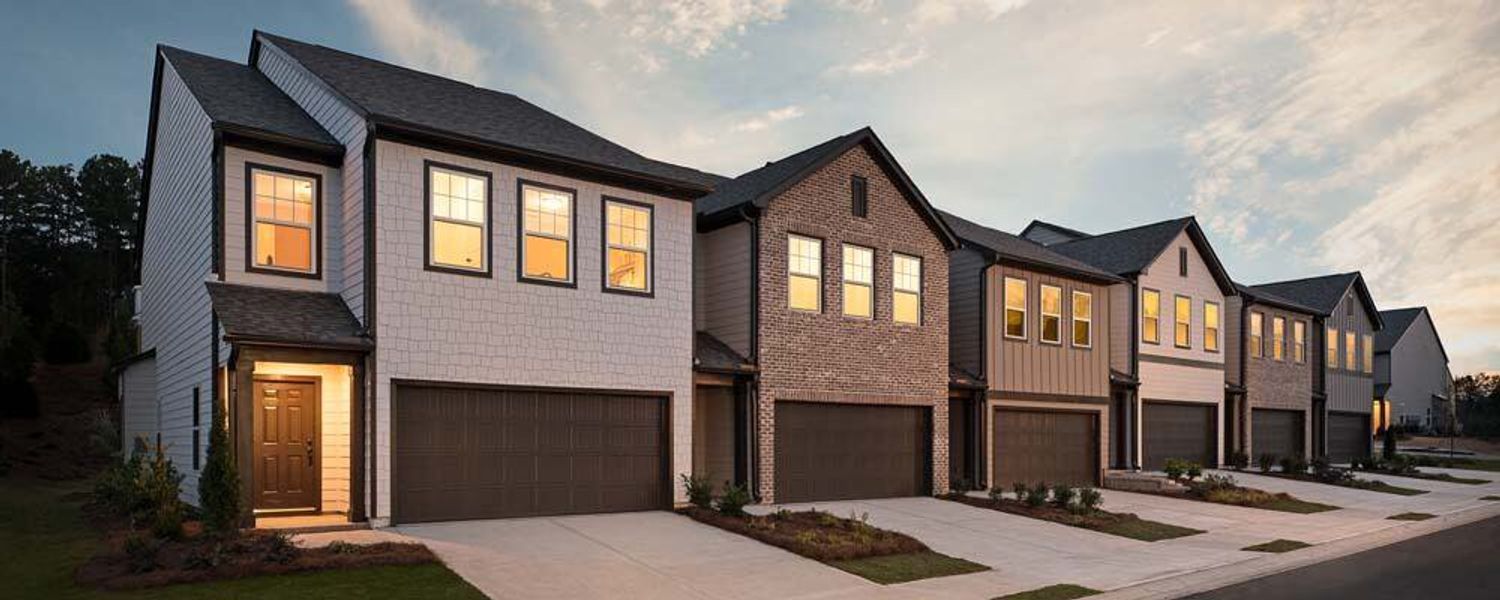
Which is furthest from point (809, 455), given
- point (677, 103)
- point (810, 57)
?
point (677, 103)

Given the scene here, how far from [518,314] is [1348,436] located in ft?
125

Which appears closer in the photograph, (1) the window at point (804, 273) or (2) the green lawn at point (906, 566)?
(2) the green lawn at point (906, 566)

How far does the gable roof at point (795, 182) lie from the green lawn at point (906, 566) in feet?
24.6

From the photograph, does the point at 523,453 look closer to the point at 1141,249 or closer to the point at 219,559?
the point at 219,559

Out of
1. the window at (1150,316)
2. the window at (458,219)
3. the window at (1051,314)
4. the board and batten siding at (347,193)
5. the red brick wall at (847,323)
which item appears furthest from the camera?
the window at (1150,316)

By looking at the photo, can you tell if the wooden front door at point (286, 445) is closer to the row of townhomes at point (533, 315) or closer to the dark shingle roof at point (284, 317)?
the row of townhomes at point (533, 315)

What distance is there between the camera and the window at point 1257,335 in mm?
34531

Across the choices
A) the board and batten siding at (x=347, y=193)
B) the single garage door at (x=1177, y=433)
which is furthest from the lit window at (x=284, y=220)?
the single garage door at (x=1177, y=433)

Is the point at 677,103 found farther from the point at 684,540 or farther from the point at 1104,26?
the point at 684,540

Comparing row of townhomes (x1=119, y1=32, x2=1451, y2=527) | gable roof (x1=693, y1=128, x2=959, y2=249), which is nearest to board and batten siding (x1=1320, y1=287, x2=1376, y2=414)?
row of townhomes (x1=119, y1=32, x2=1451, y2=527)

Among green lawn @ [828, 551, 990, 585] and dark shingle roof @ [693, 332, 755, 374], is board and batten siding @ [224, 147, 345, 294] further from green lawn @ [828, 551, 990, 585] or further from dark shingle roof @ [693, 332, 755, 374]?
green lawn @ [828, 551, 990, 585]

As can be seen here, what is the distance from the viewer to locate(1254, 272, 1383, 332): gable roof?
1539 inches

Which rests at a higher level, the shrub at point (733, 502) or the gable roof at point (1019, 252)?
the gable roof at point (1019, 252)

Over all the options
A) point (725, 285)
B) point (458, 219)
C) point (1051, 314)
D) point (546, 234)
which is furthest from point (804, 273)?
point (1051, 314)
